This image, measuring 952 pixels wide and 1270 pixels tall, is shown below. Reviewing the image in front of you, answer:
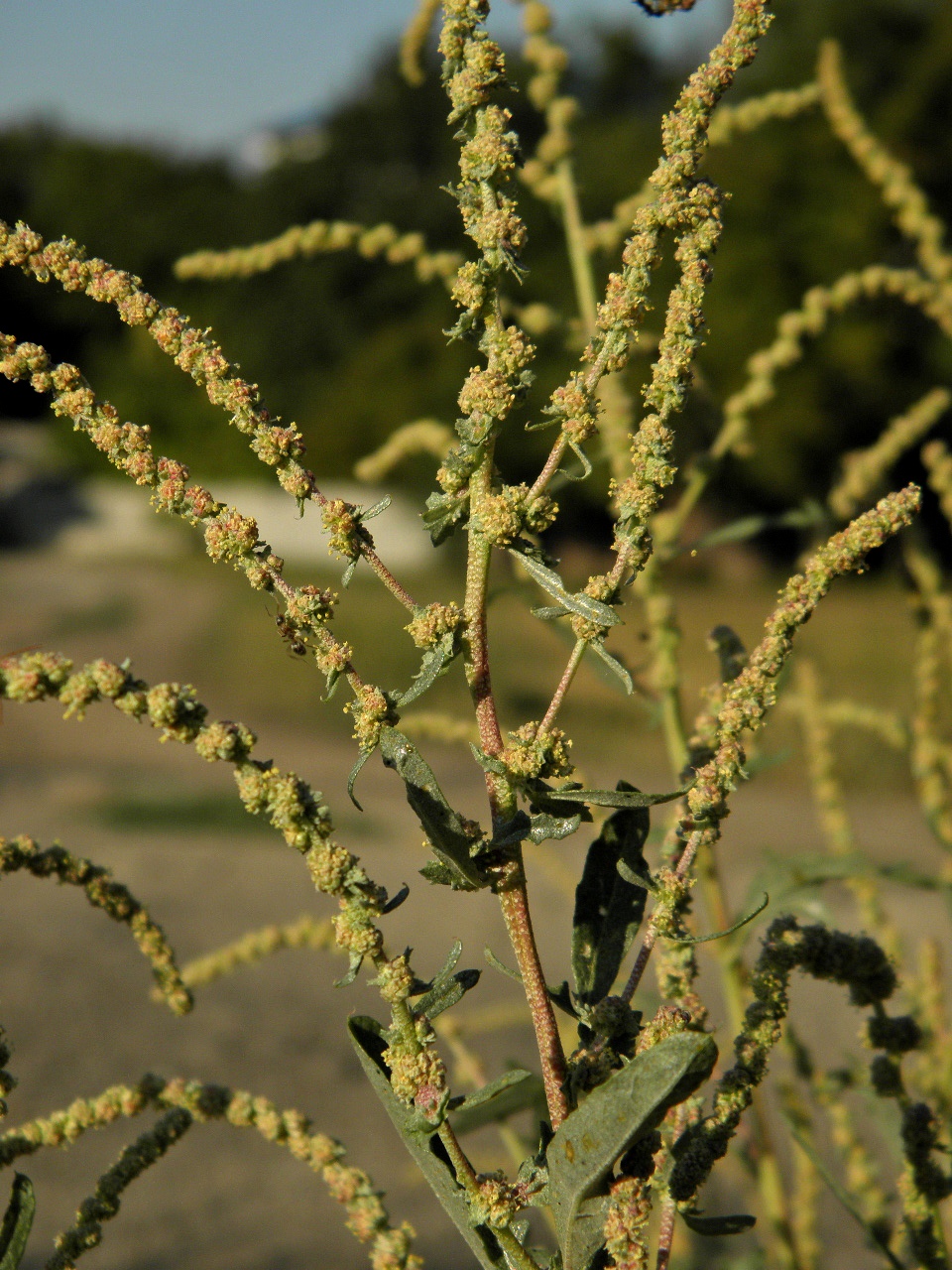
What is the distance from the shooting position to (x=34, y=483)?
21.8 metres

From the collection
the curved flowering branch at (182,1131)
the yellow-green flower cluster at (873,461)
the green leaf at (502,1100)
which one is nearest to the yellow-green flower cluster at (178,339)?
the green leaf at (502,1100)

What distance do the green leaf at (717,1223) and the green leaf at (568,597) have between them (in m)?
0.38

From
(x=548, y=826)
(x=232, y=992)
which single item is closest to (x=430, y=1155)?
(x=548, y=826)

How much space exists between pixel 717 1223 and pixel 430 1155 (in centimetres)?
20

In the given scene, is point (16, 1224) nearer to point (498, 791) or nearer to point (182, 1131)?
point (182, 1131)

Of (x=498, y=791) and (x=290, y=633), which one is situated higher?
(x=290, y=633)

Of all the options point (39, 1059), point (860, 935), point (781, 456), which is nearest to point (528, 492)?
point (860, 935)

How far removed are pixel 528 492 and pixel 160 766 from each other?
29.0ft

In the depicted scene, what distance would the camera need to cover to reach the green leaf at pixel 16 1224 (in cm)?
76

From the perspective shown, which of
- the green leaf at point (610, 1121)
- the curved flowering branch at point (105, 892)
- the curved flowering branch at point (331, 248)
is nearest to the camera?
the green leaf at point (610, 1121)

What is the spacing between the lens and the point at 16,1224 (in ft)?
2.54

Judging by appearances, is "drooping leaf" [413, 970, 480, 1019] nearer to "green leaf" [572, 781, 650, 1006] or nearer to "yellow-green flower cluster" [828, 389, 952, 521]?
"green leaf" [572, 781, 650, 1006]

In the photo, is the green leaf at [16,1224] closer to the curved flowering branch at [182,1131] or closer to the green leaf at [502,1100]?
the curved flowering branch at [182,1131]

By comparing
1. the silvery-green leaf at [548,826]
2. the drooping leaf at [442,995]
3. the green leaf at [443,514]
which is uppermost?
the green leaf at [443,514]
